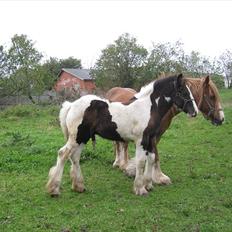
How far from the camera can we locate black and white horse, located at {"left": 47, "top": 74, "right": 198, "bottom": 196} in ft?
21.8

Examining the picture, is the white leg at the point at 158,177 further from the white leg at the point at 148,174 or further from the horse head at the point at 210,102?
the horse head at the point at 210,102

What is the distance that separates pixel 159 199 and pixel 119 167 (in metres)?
2.33

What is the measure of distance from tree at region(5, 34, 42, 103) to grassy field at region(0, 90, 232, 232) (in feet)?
74.1

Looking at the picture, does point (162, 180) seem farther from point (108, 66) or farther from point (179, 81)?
point (108, 66)

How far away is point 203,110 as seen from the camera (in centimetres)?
771

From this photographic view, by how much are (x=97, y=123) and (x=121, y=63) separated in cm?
2671

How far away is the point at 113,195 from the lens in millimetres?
6688

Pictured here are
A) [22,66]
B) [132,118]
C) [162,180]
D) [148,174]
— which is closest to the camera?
[132,118]

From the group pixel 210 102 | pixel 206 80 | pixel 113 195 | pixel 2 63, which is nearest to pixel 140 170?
pixel 113 195

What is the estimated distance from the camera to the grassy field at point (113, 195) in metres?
5.33

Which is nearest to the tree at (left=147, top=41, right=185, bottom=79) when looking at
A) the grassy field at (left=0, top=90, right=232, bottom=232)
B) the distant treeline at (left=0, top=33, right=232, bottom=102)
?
the distant treeline at (left=0, top=33, right=232, bottom=102)

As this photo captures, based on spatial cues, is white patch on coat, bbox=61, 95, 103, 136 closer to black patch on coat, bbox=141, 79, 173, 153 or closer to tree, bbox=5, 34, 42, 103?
black patch on coat, bbox=141, 79, 173, 153

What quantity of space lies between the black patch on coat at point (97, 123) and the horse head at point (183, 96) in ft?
3.97

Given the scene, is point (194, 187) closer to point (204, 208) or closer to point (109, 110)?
point (204, 208)
